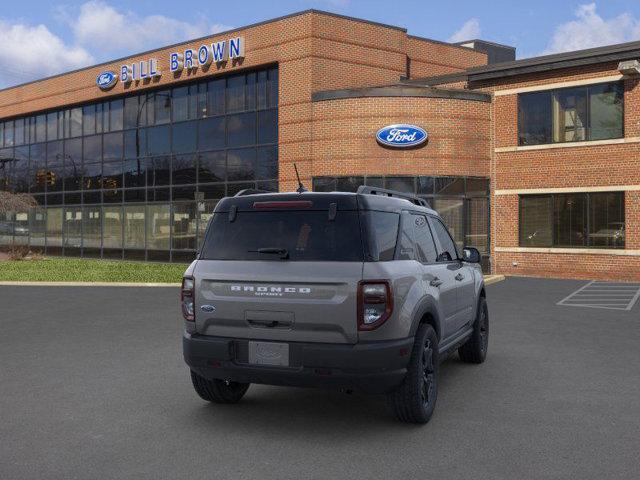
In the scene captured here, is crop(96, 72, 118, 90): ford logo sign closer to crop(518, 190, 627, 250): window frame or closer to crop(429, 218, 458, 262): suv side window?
crop(518, 190, 627, 250): window frame

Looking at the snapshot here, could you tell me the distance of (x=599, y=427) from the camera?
17.7 ft

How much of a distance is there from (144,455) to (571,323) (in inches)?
342

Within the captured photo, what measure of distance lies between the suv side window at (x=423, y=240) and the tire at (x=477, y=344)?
5.60 ft

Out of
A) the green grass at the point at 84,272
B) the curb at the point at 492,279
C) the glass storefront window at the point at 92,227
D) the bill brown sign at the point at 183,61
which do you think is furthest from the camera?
the glass storefront window at the point at 92,227

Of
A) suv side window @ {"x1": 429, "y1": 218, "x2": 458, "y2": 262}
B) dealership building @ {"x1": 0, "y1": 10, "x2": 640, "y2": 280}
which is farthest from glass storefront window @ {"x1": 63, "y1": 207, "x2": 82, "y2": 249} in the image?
suv side window @ {"x1": 429, "y1": 218, "x2": 458, "y2": 262}

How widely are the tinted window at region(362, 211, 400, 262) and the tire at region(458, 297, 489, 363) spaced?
2752 mm

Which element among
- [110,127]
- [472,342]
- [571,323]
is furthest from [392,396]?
[110,127]

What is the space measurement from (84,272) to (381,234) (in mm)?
19437

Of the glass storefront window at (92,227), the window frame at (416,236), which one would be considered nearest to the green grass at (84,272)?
the glass storefront window at (92,227)

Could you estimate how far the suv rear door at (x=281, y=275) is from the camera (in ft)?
16.4

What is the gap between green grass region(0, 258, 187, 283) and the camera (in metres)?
20.0

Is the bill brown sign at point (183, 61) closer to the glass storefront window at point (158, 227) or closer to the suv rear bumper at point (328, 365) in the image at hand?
the glass storefront window at point (158, 227)

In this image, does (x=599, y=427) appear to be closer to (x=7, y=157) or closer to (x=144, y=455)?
(x=144, y=455)

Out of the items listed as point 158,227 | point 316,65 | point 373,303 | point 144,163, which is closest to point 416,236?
point 373,303
